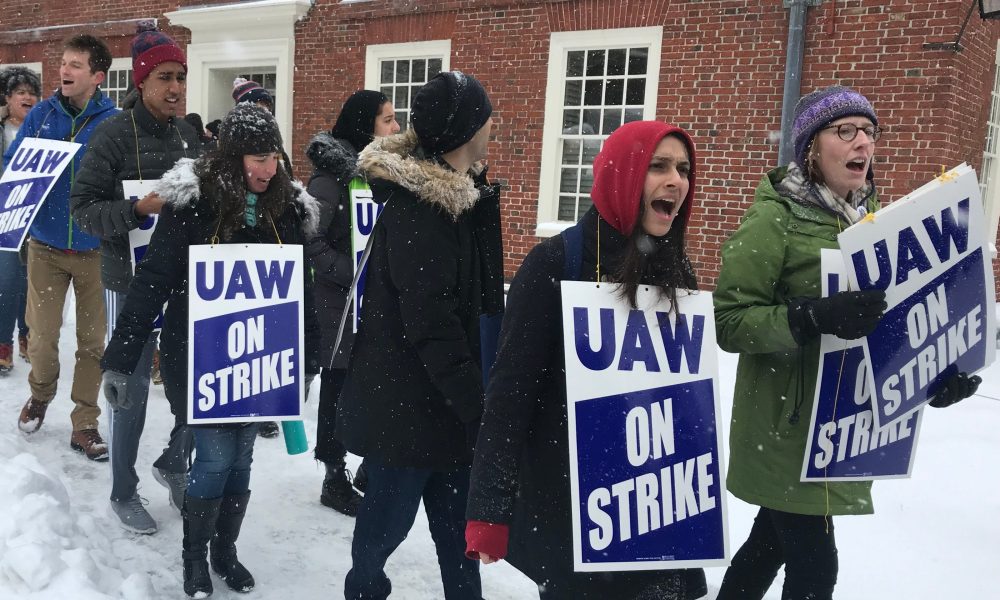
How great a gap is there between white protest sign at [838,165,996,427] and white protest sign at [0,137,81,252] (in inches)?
154

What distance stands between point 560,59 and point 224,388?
7148 mm

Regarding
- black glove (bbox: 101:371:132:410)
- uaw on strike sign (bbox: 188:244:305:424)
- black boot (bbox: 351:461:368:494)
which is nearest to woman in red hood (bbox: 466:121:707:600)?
uaw on strike sign (bbox: 188:244:305:424)

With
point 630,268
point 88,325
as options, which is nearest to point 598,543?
point 630,268

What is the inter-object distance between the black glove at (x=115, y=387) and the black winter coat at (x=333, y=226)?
100 cm

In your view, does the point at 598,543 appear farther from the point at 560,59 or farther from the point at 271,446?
the point at 560,59

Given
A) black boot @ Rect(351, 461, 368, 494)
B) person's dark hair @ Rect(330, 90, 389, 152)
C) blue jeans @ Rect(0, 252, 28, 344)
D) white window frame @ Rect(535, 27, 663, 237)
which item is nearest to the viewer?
person's dark hair @ Rect(330, 90, 389, 152)

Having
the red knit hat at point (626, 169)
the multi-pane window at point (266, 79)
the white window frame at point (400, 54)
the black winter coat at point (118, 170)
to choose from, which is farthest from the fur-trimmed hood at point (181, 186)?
the multi-pane window at point (266, 79)

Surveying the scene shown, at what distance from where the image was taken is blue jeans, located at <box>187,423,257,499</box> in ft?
9.95

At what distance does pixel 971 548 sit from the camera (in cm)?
390

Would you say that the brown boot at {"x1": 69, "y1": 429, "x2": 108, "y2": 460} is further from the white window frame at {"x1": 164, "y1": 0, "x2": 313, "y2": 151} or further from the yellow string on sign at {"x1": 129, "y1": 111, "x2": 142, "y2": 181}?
the white window frame at {"x1": 164, "y1": 0, "x2": 313, "y2": 151}

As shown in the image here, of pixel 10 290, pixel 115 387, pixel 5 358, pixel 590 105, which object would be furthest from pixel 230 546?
pixel 590 105

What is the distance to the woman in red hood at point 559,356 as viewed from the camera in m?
1.91

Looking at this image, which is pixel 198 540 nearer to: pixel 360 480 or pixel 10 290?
pixel 360 480

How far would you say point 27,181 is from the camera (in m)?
4.35
